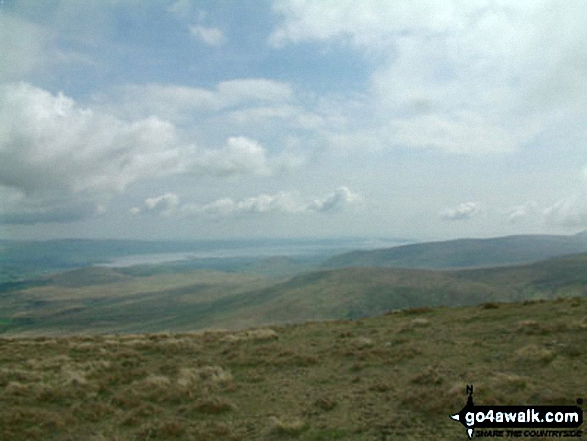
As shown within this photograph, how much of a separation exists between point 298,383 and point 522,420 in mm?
8046

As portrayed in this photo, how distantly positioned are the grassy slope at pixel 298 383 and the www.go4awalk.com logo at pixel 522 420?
43cm

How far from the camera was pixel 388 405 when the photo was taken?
1255cm

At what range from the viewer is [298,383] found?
15781mm

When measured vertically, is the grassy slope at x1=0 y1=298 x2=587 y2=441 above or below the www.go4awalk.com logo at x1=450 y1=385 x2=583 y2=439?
below


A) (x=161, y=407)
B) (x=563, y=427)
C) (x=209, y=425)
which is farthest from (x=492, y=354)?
(x=161, y=407)

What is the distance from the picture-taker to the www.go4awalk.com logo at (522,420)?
393 inches

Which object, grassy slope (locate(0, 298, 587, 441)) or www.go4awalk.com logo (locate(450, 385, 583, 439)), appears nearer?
www.go4awalk.com logo (locate(450, 385, 583, 439))

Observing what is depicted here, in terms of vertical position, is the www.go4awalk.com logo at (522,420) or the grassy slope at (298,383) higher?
the www.go4awalk.com logo at (522,420)

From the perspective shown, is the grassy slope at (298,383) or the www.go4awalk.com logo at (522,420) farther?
the grassy slope at (298,383)

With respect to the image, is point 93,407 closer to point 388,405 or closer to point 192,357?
point 192,357

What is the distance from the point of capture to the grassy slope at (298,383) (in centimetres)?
1149

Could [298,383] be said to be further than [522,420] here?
Yes

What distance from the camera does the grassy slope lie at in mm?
11492

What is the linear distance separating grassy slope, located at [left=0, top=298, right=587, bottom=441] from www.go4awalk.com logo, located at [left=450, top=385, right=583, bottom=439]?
0.43 metres
